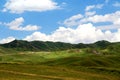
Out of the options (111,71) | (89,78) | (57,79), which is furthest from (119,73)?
(57,79)

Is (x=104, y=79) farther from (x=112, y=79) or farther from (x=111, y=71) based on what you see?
(x=111, y=71)

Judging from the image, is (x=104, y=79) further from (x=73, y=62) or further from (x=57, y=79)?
(x=73, y=62)

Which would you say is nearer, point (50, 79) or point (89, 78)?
point (50, 79)

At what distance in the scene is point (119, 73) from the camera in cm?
10819

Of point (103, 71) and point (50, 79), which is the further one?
point (103, 71)

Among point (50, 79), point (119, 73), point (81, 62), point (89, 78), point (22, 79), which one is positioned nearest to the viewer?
point (22, 79)

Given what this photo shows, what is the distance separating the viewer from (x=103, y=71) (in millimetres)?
113000

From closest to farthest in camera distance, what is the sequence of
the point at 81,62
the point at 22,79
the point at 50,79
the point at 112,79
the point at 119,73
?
the point at 22,79 → the point at 50,79 → the point at 112,79 → the point at 119,73 → the point at 81,62

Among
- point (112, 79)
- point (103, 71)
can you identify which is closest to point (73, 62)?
point (103, 71)

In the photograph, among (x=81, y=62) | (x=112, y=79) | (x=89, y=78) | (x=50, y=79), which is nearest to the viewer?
(x=50, y=79)

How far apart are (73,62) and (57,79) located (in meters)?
105

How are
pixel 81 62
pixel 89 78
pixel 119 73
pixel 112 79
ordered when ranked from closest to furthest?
1. pixel 89 78
2. pixel 112 79
3. pixel 119 73
4. pixel 81 62

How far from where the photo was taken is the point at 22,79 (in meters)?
67.8

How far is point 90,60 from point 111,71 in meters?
72.3
